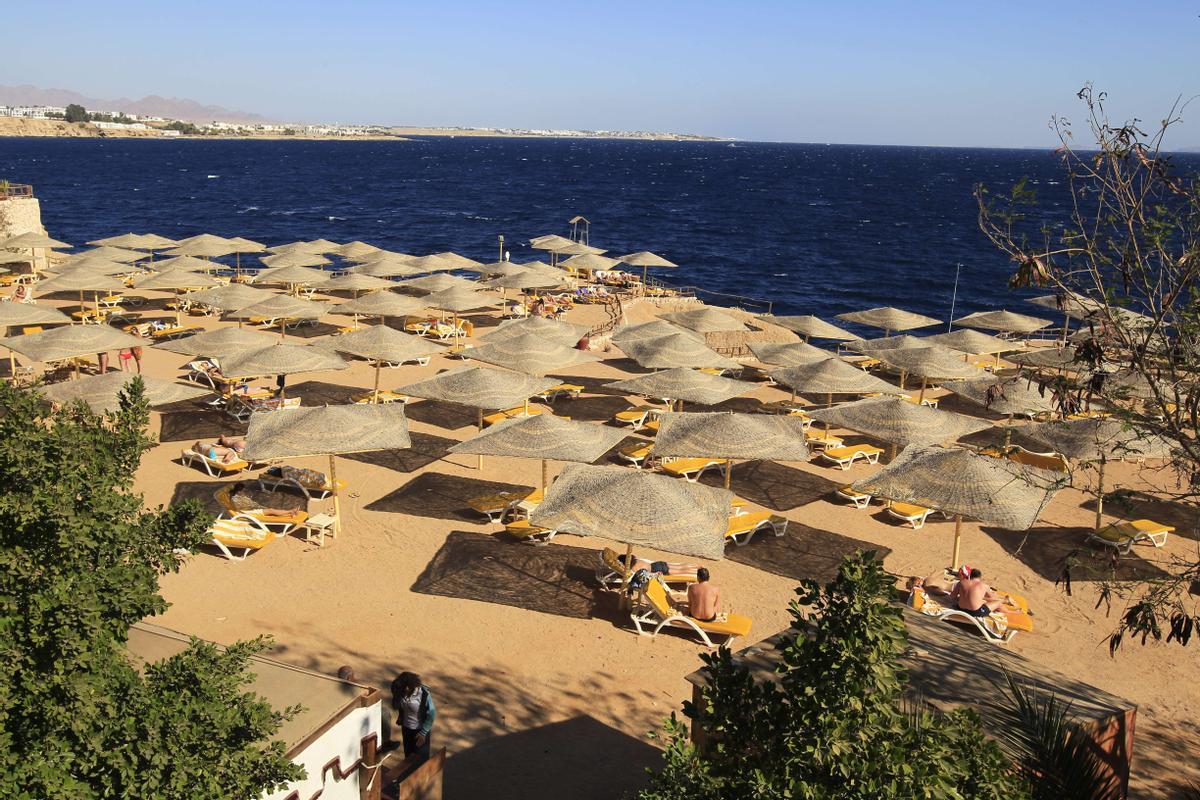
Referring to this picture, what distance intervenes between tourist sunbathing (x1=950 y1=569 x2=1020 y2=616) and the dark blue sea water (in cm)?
3361

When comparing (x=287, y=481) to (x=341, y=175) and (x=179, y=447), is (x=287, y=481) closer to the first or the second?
(x=179, y=447)

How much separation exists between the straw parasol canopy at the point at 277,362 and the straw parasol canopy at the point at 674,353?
6.06 metres

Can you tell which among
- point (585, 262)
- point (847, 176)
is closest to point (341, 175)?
point (847, 176)

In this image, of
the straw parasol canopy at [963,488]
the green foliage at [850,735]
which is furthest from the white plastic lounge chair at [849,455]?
the green foliage at [850,735]

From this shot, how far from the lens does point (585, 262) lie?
1369 inches

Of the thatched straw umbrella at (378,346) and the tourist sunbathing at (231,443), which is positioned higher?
the thatched straw umbrella at (378,346)

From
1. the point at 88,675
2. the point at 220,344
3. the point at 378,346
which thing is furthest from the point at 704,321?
the point at 88,675

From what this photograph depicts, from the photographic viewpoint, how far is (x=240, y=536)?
38.3ft

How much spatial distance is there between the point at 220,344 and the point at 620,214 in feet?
248

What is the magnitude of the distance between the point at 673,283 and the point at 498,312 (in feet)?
80.1

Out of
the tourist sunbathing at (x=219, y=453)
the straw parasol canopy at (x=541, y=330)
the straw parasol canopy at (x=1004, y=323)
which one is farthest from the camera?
the straw parasol canopy at (x=1004, y=323)

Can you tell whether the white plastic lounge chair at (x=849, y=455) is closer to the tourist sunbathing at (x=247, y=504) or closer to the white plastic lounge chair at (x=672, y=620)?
the white plastic lounge chair at (x=672, y=620)

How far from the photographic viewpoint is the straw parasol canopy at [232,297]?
2256 cm

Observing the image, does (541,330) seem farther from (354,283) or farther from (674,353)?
(354,283)
